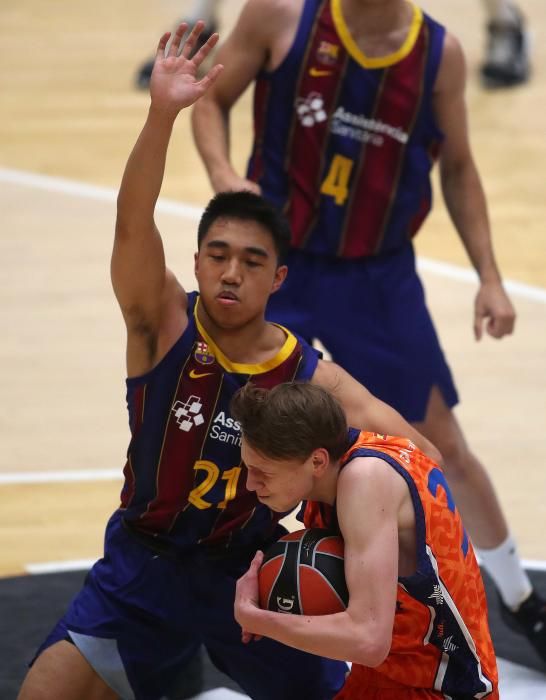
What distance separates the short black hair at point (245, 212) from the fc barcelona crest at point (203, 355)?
310 mm

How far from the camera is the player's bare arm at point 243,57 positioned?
203 inches

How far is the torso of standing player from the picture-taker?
518 cm

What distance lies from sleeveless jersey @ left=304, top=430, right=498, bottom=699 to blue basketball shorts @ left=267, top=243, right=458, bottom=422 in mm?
1544

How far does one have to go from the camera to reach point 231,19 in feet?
41.4

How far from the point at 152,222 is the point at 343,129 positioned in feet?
4.87

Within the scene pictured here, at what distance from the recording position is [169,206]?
9.20 metres

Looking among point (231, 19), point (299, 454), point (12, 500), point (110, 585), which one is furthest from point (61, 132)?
point (299, 454)

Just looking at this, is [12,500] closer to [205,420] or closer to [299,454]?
[205,420]

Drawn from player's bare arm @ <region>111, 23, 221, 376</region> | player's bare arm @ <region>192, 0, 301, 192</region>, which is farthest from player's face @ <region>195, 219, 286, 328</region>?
player's bare arm @ <region>192, 0, 301, 192</region>

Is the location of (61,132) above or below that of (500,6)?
below

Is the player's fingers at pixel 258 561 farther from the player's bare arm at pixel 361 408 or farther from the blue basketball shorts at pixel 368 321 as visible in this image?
the blue basketball shorts at pixel 368 321

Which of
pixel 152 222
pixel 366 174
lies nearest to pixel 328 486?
pixel 152 222

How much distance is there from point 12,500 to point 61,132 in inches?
189

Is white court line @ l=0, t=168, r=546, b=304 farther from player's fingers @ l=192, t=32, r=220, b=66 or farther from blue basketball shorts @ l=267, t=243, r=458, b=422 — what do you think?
player's fingers @ l=192, t=32, r=220, b=66
